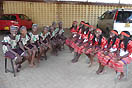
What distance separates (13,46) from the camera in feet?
12.9

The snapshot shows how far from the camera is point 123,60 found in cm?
337

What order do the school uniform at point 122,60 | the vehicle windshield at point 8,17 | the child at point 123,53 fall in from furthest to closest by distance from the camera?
the vehicle windshield at point 8,17 → the child at point 123,53 → the school uniform at point 122,60

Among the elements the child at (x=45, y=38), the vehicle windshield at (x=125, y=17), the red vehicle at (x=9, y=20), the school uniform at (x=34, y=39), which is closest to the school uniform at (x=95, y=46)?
the child at (x=45, y=38)

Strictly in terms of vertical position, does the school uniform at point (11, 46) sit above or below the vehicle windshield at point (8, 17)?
below

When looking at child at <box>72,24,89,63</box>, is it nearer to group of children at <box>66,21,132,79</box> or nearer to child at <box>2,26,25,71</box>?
group of children at <box>66,21,132,79</box>

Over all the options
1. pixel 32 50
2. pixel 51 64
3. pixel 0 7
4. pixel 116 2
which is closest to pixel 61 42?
pixel 51 64

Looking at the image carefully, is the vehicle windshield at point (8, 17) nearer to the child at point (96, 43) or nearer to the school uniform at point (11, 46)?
the school uniform at point (11, 46)

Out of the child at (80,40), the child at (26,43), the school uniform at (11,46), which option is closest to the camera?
the school uniform at (11,46)

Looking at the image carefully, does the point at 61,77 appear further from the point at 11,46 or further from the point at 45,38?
the point at 45,38

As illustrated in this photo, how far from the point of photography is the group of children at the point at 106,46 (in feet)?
11.3

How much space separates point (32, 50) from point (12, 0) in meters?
11.4

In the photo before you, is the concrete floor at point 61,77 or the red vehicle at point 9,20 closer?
the concrete floor at point 61,77

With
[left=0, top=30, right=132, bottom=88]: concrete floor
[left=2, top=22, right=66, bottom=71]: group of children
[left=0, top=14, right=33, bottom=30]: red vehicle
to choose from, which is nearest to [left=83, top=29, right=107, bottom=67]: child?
[left=0, top=30, right=132, bottom=88]: concrete floor

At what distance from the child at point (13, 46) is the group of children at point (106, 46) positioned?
1766 mm
